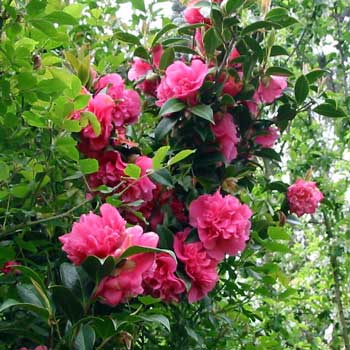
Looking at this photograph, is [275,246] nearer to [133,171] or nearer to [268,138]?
[268,138]

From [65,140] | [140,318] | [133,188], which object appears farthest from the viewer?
[133,188]

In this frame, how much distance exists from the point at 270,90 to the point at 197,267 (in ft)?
1.50

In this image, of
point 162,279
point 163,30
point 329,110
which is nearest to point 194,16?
point 163,30

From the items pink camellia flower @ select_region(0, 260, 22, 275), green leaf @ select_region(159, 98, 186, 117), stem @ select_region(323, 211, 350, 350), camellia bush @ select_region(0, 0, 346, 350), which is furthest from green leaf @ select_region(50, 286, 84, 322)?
stem @ select_region(323, 211, 350, 350)

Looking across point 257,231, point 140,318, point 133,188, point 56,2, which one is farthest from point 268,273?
point 56,2

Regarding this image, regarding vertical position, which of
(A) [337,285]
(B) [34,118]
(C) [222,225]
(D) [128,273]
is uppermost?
(B) [34,118]

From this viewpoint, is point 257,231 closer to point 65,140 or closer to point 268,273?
point 268,273

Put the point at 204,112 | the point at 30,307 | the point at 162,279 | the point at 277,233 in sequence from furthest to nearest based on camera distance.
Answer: the point at 277,233
the point at 204,112
the point at 162,279
the point at 30,307

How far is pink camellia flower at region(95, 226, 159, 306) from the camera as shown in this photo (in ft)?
2.99

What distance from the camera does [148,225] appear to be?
1.26 meters

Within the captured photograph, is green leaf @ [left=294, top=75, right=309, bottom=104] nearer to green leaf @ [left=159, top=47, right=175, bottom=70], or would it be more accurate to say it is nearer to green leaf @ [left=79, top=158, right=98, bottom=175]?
green leaf @ [left=159, top=47, right=175, bottom=70]

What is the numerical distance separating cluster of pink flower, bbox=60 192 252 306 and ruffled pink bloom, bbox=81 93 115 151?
8.9 inches

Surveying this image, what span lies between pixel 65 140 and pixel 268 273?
2.28ft

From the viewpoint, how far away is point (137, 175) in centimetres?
108
